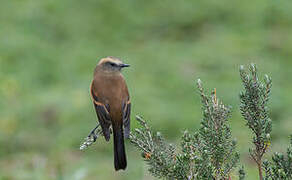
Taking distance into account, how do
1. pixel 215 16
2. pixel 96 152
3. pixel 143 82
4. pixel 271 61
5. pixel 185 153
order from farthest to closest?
pixel 215 16
pixel 271 61
pixel 143 82
pixel 96 152
pixel 185 153

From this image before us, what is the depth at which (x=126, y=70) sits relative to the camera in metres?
9.15

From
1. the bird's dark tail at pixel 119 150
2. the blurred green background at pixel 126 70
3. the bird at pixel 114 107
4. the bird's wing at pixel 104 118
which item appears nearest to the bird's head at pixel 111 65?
the bird at pixel 114 107

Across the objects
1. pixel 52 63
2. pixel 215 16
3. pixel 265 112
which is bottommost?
pixel 265 112

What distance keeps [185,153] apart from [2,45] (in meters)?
7.53

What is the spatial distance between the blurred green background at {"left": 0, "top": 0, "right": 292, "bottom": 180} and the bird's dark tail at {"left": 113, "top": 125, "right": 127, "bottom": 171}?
1.29 metres

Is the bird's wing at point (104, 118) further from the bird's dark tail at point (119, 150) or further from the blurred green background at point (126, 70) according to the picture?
the blurred green background at point (126, 70)

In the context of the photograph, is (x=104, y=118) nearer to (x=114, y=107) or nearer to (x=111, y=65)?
(x=114, y=107)

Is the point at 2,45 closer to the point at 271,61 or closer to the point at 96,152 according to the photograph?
the point at 96,152

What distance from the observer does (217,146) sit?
313 centimetres

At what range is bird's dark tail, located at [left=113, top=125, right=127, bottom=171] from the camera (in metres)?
4.28

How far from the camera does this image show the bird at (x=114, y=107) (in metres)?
4.33

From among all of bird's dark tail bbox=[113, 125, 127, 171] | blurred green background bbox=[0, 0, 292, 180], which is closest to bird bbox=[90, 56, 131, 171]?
bird's dark tail bbox=[113, 125, 127, 171]

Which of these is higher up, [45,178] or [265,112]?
[45,178]

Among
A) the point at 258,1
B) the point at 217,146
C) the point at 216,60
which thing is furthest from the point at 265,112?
the point at 258,1
